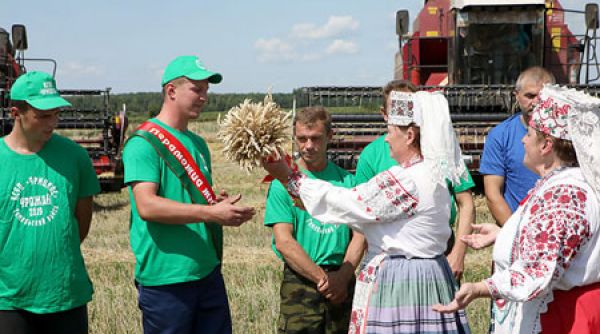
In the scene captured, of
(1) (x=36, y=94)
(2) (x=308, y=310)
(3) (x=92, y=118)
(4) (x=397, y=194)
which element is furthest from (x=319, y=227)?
(3) (x=92, y=118)

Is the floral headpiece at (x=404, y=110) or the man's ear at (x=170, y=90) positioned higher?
the man's ear at (x=170, y=90)

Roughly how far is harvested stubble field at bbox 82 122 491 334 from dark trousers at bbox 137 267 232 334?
5.55 feet

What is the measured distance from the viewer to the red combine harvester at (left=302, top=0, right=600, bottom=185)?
1073 centimetres

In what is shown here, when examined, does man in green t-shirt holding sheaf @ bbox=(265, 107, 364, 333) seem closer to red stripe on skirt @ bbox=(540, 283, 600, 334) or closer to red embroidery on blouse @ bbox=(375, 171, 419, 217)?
red embroidery on blouse @ bbox=(375, 171, 419, 217)

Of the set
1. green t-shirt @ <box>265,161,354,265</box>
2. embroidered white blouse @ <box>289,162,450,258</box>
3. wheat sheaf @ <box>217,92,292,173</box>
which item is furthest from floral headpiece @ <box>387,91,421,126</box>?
green t-shirt @ <box>265,161,354,265</box>

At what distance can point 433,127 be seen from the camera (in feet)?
10.8

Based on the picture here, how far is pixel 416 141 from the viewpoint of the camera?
341 centimetres

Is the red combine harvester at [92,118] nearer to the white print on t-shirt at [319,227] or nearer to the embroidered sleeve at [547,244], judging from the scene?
the white print on t-shirt at [319,227]

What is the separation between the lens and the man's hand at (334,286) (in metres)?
4.06

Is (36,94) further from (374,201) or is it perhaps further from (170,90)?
(374,201)

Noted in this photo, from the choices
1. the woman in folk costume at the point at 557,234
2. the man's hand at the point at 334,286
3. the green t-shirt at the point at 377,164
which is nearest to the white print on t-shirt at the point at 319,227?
the man's hand at the point at 334,286

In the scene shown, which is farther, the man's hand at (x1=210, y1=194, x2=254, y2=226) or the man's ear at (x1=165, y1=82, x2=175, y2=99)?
the man's ear at (x1=165, y1=82, x2=175, y2=99)

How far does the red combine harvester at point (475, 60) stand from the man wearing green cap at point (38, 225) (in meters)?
6.94

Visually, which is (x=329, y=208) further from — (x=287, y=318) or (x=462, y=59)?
(x=462, y=59)
